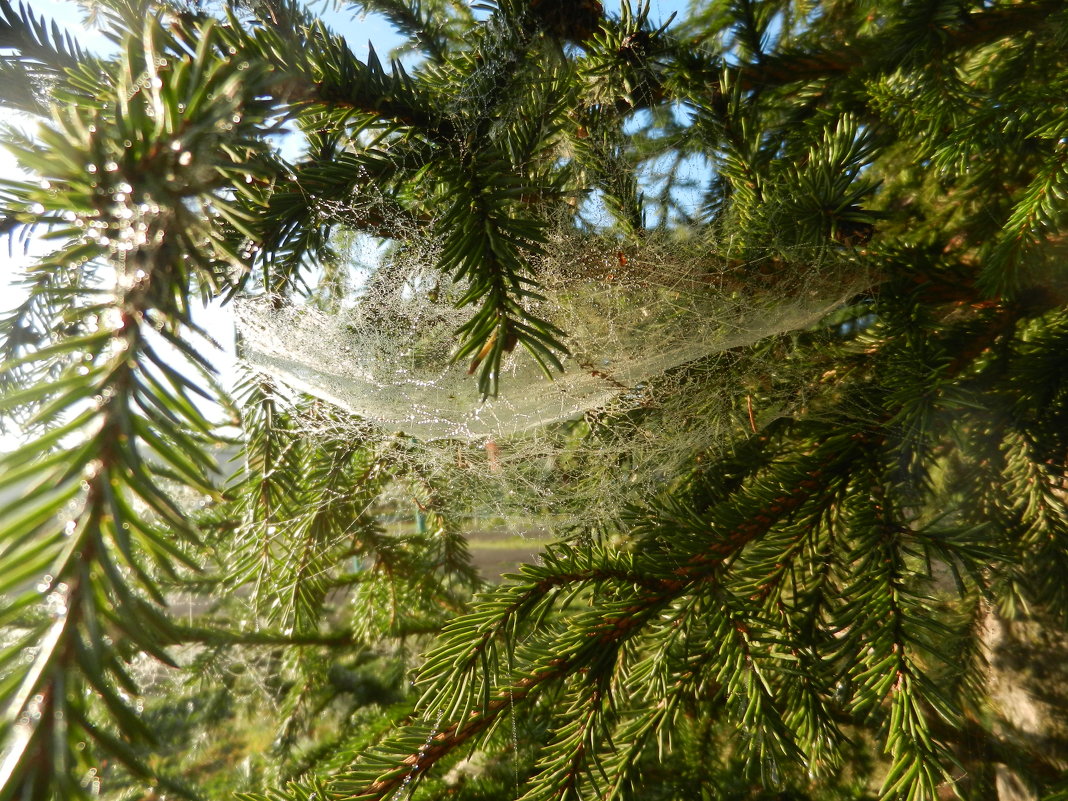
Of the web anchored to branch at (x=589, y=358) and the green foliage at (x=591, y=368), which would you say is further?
the web anchored to branch at (x=589, y=358)

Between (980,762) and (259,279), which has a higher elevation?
(259,279)

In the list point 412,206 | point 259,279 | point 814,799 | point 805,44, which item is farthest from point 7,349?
point 814,799

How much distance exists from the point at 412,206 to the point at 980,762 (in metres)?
1.41

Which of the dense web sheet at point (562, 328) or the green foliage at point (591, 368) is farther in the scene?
the dense web sheet at point (562, 328)

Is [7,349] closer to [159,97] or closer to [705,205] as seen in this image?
[159,97]

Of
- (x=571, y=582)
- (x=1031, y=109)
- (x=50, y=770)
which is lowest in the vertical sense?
(x=571, y=582)

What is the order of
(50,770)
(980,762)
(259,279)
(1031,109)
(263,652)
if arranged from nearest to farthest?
(50,770), (1031,109), (259,279), (980,762), (263,652)

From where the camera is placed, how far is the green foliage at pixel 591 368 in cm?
26

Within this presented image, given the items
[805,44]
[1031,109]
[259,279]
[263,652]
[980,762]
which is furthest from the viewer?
[263,652]

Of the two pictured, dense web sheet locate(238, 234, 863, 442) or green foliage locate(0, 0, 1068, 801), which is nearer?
green foliage locate(0, 0, 1068, 801)

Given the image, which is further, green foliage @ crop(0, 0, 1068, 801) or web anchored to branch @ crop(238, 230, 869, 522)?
web anchored to branch @ crop(238, 230, 869, 522)

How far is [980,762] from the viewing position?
103 centimetres

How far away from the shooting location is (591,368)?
2.39ft

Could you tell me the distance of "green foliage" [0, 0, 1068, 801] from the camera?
258 millimetres
